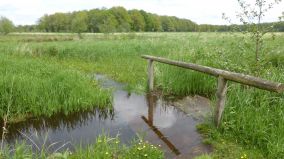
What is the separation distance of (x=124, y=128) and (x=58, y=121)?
1.63m

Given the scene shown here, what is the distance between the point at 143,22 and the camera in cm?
10288

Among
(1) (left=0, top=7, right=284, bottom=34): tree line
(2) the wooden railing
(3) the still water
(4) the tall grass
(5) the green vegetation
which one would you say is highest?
(1) (left=0, top=7, right=284, bottom=34): tree line

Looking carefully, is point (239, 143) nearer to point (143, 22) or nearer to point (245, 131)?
point (245, 131)

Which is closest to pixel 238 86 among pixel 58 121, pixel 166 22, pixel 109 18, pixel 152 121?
pixel 152 121

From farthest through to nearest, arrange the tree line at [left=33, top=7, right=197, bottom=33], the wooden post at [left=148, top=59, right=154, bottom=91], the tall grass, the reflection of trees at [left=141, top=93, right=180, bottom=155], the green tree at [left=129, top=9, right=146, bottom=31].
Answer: the green tree at [left=129, top=9, right=146, bottom=31], the tree line at [left=33, top=7, right=197, bottom=33], the wooden post at [left=148, top=59, right=154, bottom=91], the tall grass, the reflection of trees at [left=141, top=93, right=180, bottom=155]

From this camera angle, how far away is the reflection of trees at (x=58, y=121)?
553 centimetres

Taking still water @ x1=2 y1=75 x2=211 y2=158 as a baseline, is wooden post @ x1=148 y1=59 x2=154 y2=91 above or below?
above

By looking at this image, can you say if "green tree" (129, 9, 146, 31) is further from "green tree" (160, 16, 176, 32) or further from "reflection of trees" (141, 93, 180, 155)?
"reflection of trees" (141, 93, 180, 155)

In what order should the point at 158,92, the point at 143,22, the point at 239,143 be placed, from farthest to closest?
1. the point at 143,22
2. the point at 158,92
3. the point at 239,143

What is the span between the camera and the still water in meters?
4.76

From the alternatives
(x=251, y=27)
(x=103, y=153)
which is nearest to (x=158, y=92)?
(x=251, y=27)

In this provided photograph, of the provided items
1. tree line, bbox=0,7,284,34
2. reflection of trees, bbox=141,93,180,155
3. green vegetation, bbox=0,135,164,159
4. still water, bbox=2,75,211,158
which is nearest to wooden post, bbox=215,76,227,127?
still water, bbox=2,75,211,158

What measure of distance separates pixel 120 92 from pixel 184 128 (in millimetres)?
3646

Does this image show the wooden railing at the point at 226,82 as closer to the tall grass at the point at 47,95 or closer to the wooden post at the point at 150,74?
the wooden post at the point at 150,74
